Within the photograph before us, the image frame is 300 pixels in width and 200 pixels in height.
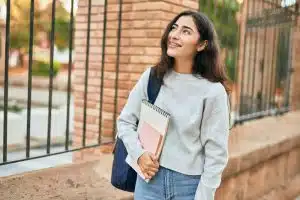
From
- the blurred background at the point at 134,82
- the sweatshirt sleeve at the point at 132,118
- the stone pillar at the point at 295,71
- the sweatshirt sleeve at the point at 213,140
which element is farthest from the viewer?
the stone pillar at the point at 295,71

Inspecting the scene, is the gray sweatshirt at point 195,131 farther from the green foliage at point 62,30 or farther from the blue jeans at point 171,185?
the green foliage at point 62,30

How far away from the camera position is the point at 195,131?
2.03 metres

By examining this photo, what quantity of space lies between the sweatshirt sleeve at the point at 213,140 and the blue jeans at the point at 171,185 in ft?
0.18

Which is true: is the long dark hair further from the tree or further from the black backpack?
the tree

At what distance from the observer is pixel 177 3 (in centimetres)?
397

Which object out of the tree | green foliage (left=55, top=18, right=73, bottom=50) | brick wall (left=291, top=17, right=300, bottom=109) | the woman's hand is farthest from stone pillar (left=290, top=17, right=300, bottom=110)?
green foliage (left=55, top=18, right=73, bottom=50)

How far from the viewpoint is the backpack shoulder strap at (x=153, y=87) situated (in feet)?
6.93

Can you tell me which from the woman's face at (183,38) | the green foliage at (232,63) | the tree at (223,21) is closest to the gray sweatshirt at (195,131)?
the woman's face at (183,38)

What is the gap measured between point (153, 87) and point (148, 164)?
0.37 meters

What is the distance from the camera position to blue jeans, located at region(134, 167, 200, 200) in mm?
2053

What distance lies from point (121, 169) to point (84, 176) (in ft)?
3.18

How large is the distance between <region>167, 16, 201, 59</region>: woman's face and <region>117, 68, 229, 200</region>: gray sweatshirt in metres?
0.12

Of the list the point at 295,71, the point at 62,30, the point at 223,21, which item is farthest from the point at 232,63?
the point at 62,30

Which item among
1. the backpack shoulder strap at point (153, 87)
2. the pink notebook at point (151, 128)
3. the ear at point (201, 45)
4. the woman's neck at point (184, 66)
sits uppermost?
the ear at point (201, 45)
